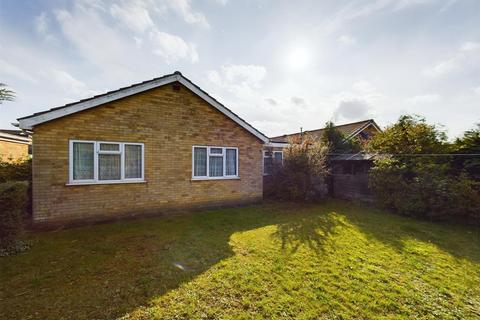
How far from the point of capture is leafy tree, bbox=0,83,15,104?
7.71 metres

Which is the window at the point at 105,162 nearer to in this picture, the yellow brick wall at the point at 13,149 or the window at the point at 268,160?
the window at the point at 268,160

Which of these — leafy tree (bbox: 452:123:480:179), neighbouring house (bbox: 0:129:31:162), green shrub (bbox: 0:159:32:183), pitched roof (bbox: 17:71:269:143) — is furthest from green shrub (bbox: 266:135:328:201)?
neighbouring house (bbox: 0:129:31:162)

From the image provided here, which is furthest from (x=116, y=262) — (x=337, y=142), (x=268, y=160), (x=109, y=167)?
(x=337, y=142)

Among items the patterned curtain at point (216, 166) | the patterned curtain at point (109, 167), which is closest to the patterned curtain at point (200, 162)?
the patterned curtain at point (216, 166)

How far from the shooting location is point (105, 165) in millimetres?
7141

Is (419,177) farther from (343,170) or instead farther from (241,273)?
(241,273)

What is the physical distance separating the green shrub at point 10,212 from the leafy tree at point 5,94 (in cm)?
495

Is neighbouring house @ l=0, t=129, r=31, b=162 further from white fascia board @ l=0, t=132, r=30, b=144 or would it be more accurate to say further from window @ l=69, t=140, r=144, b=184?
window @ l=69, t=140, r=144, b=184

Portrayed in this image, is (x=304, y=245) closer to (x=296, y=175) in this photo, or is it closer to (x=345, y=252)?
(x=345, y=252)

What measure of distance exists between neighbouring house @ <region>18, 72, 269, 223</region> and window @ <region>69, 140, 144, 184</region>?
3 cm

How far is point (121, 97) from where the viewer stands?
7.20 meters

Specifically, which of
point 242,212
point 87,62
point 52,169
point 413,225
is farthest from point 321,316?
point 87,62

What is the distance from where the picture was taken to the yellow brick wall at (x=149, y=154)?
6.36 metres

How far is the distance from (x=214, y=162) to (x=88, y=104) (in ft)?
16.1
